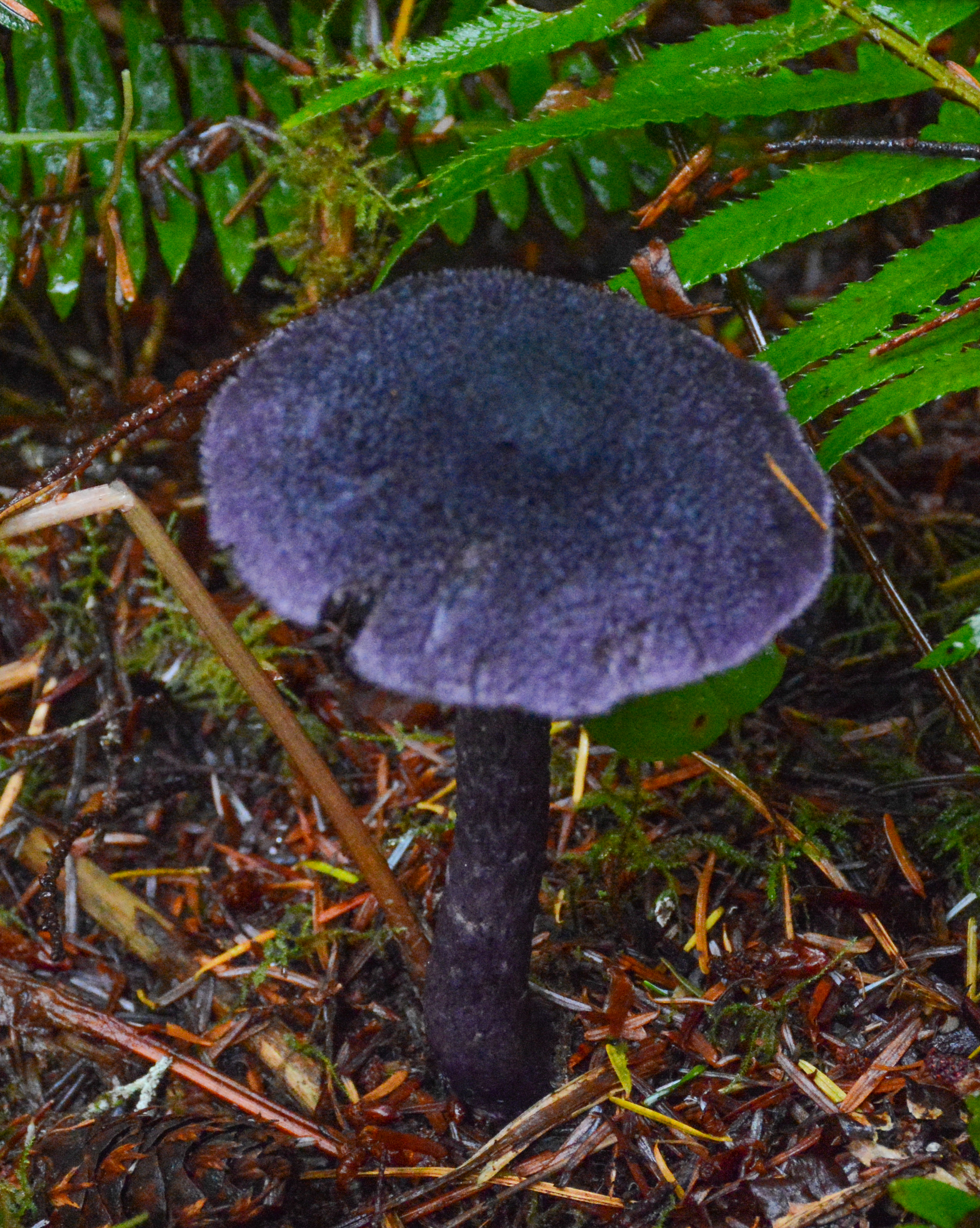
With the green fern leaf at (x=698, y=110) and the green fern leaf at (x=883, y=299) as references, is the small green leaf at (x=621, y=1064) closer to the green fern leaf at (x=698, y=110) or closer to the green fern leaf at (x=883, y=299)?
the green fern leaf at (x=883, y=299)

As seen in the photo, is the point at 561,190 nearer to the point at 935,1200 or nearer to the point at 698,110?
the point at 698,110

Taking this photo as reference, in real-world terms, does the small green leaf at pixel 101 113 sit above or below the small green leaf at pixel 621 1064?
above

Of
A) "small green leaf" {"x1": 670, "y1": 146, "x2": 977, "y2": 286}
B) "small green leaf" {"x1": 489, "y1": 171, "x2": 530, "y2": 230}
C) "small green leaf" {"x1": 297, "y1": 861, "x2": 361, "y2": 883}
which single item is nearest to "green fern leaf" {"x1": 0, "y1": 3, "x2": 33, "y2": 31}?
"small green leaf" {"x1": 489, "y1": 171, "x2": 530, "y2": 230}

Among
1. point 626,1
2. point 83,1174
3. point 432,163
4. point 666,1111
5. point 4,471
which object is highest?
point 626,1

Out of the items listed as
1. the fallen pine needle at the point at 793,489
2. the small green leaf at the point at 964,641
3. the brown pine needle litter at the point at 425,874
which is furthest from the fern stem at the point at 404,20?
the small green leaf at the point at 964,641

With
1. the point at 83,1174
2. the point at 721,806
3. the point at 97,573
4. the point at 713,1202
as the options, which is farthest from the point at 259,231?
the point at 713,1202

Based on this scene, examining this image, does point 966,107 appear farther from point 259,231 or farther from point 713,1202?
point 713,1202

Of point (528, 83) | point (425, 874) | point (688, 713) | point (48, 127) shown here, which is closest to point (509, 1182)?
point (425, 874)
